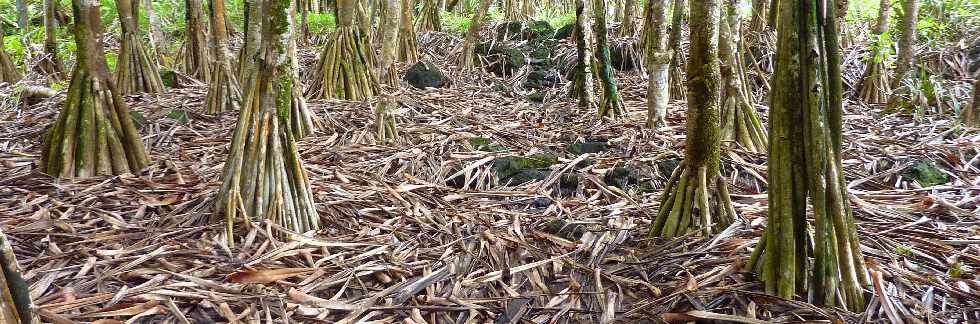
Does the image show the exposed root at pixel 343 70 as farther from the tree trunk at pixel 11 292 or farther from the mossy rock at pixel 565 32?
the tree trunk at pixel 11 292

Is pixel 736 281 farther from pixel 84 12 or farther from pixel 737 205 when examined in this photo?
pixel 84 12

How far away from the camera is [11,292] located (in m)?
1.87

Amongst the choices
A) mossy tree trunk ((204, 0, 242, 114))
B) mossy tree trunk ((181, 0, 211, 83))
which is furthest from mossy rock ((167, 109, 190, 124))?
mossy tree trunk ((181, 0, 211, 83))

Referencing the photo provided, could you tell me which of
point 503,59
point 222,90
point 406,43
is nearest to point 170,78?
point 222,90

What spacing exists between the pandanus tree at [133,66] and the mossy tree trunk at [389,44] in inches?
92.7

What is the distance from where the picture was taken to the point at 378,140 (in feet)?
17.6

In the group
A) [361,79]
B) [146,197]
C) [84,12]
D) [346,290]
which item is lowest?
[346,290]

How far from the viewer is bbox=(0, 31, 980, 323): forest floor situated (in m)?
2.68

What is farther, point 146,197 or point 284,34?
point 146,197

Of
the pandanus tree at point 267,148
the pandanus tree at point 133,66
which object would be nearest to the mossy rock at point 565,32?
the pandanus tree at point 133,66

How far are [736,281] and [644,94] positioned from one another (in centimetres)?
519

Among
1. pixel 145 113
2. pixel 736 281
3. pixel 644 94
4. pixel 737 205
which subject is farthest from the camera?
pixel 644 94

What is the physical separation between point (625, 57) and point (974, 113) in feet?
14.3

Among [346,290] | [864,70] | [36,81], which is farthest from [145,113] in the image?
[864,70]
